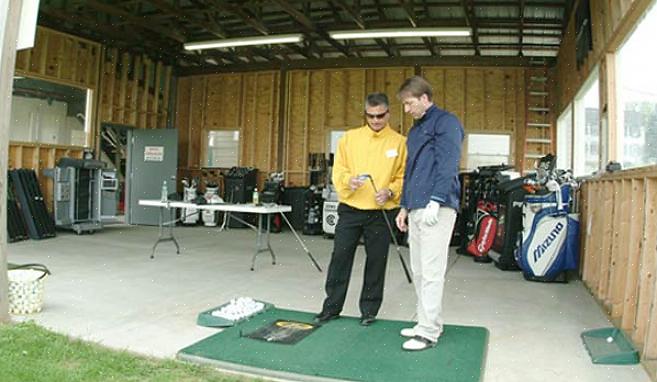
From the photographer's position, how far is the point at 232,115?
13.4 metres

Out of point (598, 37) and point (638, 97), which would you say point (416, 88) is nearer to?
point (638, 97)

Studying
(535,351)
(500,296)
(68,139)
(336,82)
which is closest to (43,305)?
(535,351)

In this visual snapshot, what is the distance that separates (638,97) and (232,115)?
10115 mm

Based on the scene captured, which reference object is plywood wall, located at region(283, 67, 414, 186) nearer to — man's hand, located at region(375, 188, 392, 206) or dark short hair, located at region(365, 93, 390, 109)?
dark short hair, located at region(365, 93, 390, 109)

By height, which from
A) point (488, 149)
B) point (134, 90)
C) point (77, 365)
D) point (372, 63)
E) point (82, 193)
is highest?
point (372, 63)

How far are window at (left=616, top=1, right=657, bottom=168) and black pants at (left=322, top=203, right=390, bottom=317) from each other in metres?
2.28

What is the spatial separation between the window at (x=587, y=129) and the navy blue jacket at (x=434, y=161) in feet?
13.0

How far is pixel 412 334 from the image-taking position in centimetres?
340

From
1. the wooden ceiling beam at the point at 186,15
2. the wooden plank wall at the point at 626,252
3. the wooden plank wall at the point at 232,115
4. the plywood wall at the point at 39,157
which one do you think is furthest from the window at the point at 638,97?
the plywood wall at the point at 39,157

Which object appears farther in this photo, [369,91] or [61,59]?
[369,91]

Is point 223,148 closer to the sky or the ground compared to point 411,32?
closer to the ground

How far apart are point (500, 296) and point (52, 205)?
26.8 feet

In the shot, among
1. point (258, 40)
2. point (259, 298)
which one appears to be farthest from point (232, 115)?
point (259, 298)

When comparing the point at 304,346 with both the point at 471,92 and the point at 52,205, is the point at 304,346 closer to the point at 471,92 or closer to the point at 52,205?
the point at 52,205
